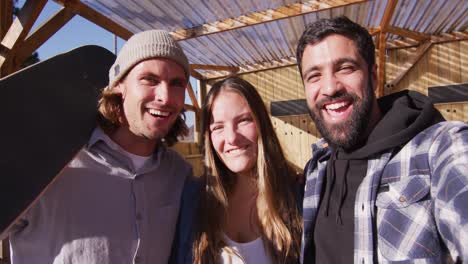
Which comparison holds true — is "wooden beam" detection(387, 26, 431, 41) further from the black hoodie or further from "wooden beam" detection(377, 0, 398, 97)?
the black hoodie

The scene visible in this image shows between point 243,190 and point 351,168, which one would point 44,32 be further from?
point 351,168

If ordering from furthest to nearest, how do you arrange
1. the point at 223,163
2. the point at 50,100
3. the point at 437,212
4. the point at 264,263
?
1. the point at 223,163
2. the point at 50,100
3. the point at 264,263
4. the point at 437,212

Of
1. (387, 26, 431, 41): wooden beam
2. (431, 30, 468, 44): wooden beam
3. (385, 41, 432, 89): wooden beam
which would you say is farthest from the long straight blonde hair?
(431, 30, 468, 44): wooden beam

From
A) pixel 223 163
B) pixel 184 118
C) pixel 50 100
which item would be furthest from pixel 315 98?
pixel 50 100

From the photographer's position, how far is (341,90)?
134cm

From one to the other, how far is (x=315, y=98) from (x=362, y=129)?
0.22 meters

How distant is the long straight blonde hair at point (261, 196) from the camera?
1.60 m

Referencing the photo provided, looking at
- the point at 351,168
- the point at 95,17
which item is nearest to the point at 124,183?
the point at 351,168

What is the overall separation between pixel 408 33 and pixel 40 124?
231 inches

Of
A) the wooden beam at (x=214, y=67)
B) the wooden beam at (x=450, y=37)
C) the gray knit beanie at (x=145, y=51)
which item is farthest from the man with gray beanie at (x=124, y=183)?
the wooden beam at (x=450, y=37)

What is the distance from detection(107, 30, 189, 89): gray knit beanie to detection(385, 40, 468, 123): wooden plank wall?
5687 mm

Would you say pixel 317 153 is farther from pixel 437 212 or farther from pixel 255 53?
pixel 255 53

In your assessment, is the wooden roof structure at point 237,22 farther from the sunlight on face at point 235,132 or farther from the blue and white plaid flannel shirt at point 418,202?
the blue and white plaid flannel shirt at point 418,202

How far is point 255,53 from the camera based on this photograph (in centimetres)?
642
